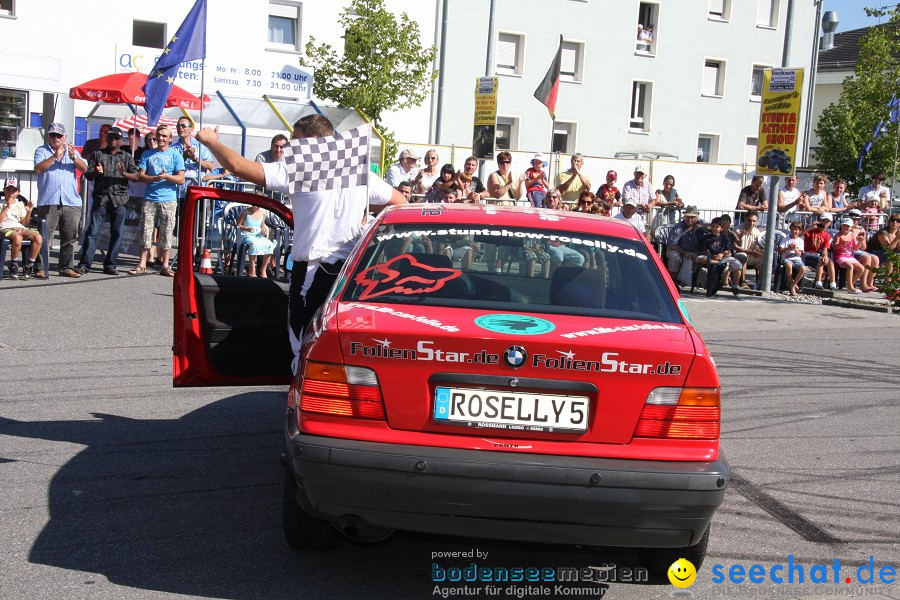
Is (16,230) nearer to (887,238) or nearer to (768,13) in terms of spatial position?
(887,238)

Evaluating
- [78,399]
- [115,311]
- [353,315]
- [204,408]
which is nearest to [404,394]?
[353,315]

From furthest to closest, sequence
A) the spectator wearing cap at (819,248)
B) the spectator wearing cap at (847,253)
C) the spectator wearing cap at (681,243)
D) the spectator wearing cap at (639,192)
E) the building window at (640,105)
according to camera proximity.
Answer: the building window at (640,105), the spectator wearing cap at (847,253), the spectator wearing cap at (819,248), the spectator wearing cap at (639,192), the spectator wearing cap at (681,243)

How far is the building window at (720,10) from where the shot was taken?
44281 mm

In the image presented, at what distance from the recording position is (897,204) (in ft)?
79.8

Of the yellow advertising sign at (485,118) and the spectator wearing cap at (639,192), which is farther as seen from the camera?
the yellow advertising sign at (485,118)

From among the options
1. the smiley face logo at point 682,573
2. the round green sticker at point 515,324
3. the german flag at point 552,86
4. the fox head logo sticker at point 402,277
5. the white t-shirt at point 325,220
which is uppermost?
the german flag at point 552,86

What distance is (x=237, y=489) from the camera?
5.61m

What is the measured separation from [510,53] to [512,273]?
36837 mm

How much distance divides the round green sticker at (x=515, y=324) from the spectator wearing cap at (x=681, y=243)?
13.5 m

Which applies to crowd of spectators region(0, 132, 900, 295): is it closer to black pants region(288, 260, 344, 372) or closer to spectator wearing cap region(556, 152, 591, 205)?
spectator wearing cap region(556, 152, 591, 205)

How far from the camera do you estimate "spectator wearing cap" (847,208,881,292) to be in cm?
1909

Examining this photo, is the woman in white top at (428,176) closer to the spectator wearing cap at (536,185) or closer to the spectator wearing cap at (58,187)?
the spectator wearing cap at (536,185)

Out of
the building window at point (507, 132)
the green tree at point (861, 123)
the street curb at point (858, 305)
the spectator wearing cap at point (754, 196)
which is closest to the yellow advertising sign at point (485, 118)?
the spectator wearing cap at point (754, 196)

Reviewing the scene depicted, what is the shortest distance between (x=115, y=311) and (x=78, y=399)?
14.3ft
